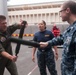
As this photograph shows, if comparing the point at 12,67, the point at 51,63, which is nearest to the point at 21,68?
the point at 51,63

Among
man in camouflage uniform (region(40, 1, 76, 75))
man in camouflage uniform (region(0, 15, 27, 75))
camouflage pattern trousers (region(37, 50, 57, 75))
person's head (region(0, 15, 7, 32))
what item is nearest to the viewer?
man in camouflage uniform (region(40, 1, 76, 75))

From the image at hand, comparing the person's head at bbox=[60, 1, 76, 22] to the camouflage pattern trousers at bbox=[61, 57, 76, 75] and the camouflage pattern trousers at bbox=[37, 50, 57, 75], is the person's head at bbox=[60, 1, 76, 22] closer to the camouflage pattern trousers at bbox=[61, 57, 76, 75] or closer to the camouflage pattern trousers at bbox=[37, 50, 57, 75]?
the camouflage pattern trousers at bbox=[61, 57, 76, 75]

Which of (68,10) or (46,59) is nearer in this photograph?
(68,10)

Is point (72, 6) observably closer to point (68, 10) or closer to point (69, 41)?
point (68, 10)

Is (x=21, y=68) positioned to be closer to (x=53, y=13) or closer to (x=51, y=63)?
(x=51, y=63)

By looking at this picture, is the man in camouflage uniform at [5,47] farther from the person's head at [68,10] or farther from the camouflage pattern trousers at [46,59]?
the person's head at [68,10]

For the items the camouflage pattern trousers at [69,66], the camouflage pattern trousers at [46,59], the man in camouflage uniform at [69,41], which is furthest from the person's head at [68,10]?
the camouflage pattern trousers at [46,59]

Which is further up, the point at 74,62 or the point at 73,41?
the point at 73,41

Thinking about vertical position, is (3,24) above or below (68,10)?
below

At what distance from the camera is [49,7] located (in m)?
36.3

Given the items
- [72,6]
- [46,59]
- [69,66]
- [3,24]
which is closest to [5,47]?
[3,24]

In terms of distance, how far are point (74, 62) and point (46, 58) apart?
8.60ft

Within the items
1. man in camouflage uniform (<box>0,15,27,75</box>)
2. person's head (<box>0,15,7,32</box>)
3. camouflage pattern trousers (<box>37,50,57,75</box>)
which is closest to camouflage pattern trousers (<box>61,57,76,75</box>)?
man in camouflage uniform (<box>0,15,27,75</box>)

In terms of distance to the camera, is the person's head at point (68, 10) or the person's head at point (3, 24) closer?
the person's head at point (68, 10)
